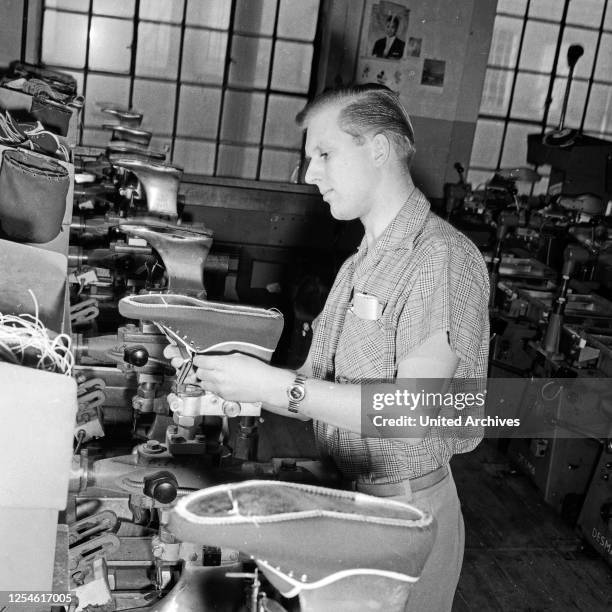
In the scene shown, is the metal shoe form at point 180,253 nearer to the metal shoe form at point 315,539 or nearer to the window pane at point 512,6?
the metal shoe form at point 315,539

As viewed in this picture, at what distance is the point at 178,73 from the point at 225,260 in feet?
8.80

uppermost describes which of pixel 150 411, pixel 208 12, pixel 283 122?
pixel 208 12

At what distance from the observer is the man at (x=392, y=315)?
1.55 meters

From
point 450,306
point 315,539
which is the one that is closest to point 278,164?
point 450,306

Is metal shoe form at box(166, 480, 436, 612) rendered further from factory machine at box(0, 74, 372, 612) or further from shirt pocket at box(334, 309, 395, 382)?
shirt pocket at box(334, 309, 395, 382)

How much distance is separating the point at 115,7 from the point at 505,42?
2.72 meters

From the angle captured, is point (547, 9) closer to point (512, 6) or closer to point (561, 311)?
point (512, 6)

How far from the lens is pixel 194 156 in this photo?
593 centimetres

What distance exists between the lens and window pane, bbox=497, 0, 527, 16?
6.05 meters

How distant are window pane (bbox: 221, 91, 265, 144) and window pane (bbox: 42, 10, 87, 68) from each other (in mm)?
1003

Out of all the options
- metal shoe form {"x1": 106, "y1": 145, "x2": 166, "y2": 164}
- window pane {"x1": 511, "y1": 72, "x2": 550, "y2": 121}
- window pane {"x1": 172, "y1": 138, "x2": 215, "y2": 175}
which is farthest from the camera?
window pane {"x1": 511, "y1": 72, "x2": 550, "y2": 121}

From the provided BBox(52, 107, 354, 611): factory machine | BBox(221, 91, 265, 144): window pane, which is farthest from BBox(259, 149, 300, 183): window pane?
BBox(52, 107, 354, 611): factory machine

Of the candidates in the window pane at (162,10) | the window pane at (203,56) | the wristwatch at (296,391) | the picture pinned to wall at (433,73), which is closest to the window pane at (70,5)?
the window pane at (162,10)

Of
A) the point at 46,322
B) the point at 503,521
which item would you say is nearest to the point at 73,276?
the point at 46,322
